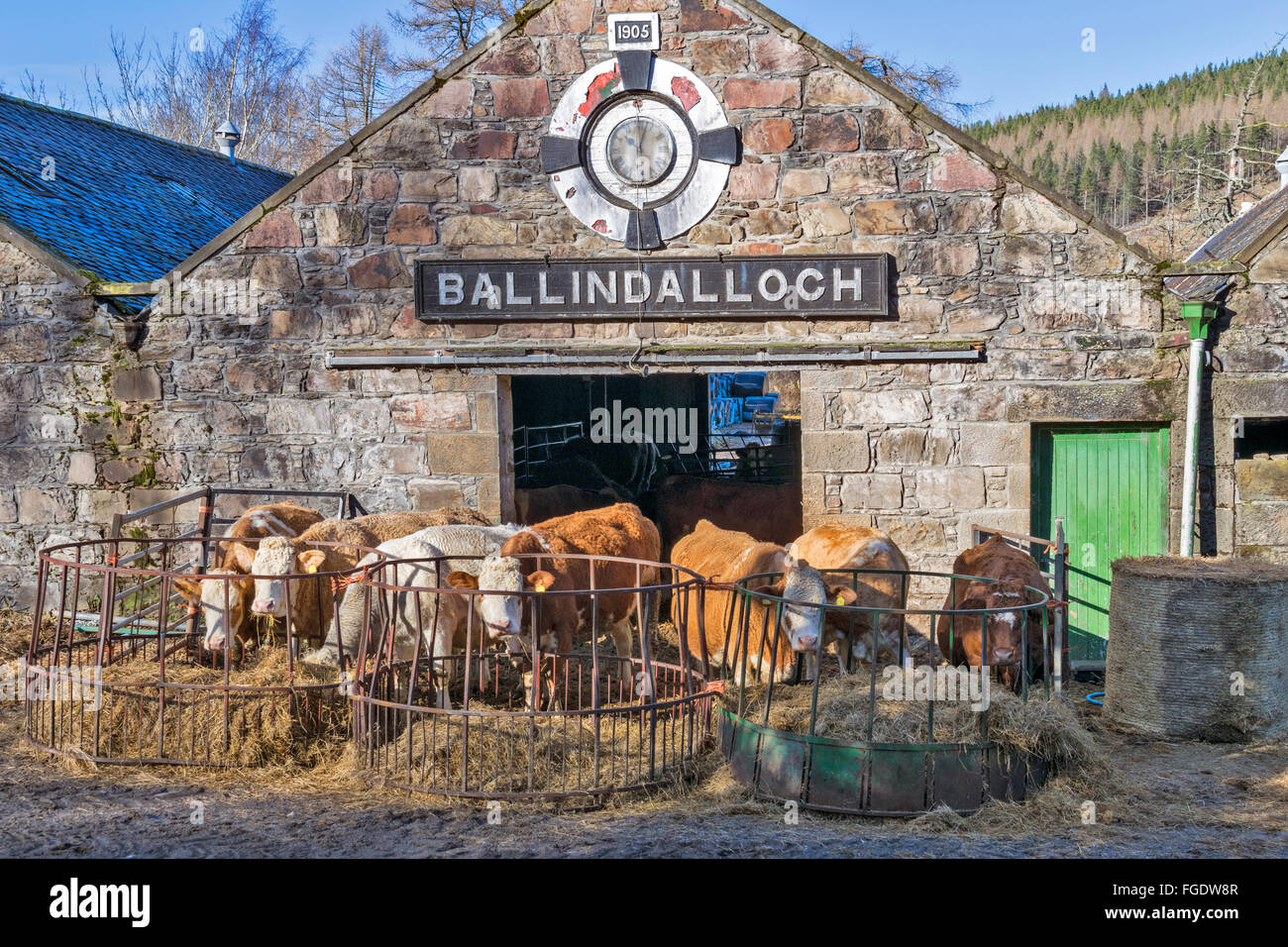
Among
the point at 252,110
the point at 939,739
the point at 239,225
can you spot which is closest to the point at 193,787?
the point at 939,739

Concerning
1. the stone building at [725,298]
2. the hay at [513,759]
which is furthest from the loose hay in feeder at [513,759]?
the stone building at [725,298]

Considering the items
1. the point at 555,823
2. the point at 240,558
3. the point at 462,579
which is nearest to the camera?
the point at 555,823

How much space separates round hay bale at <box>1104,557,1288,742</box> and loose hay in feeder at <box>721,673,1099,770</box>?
1.41 m

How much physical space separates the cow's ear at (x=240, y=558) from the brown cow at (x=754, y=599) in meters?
3.37

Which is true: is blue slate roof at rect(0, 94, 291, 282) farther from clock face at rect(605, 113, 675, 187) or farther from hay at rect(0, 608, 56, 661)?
clock face at rect(605, 113, 675, 187)

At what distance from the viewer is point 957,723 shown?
6.90 m

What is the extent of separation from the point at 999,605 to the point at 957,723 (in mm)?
2276

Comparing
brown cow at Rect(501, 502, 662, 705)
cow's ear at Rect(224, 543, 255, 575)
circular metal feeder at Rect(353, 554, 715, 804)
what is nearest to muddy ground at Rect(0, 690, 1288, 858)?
circular metal feeder at Rect(353, 554, 715, 804)

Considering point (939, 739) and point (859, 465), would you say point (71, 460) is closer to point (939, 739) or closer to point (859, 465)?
point (859, 465)

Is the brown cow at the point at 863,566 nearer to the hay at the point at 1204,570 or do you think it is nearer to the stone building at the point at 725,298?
the stone building at the point at 725,298

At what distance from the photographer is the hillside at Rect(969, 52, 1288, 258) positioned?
4738 cm

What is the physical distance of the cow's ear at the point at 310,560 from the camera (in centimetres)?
872

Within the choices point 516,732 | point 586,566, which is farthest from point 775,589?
point 516,732

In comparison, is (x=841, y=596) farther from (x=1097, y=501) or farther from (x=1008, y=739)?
(x=1097, y=501)
